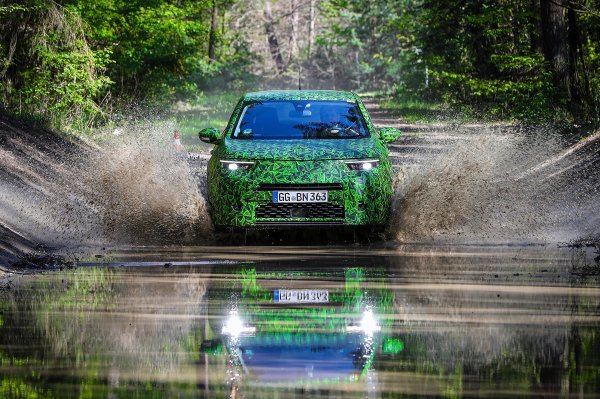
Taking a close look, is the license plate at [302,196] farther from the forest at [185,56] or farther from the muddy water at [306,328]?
the forest at [185,56]

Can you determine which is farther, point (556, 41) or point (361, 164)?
point (556, 41)

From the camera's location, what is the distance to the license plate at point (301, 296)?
9500 mm

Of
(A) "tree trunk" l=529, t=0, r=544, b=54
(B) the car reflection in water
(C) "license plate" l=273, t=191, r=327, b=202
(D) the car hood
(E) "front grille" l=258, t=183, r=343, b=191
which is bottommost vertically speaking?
(B) the car reflection in water

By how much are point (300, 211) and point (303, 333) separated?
18.9ft

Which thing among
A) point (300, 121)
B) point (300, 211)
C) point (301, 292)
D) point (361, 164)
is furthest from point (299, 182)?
point (301, 292)

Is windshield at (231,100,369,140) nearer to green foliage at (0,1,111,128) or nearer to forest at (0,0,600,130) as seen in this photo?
forest at (0,0,600,130)

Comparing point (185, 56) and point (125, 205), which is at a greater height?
point (185, 56)

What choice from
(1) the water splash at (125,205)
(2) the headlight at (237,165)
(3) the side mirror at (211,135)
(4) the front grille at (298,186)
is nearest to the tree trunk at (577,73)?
(1) the water splash at (125,205)

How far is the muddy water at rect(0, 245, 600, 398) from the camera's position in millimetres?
6469

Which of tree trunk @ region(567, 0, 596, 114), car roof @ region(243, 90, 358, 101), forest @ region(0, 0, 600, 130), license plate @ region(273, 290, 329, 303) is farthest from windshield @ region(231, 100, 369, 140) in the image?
tree trunk @ region(567, 0, 596, 114)

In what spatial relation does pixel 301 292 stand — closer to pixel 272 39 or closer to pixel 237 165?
pixel 237 165

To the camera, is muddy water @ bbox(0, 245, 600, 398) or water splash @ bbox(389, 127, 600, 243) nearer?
muddy water @ bbox(0, 245, 600, 398)

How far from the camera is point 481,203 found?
15742 mm

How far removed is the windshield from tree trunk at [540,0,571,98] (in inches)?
657
